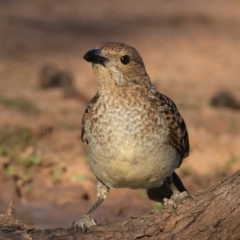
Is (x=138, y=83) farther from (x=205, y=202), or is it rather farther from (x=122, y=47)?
(x=205, y=202)

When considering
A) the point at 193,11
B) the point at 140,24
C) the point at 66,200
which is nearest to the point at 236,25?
the point at 193,11

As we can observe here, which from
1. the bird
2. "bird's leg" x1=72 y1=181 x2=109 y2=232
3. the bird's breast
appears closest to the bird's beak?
the bird

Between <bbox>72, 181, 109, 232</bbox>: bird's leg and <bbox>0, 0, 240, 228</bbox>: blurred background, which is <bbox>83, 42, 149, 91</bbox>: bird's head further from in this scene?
<bbox>0, 0, 240, 228</bbox>: blurred background

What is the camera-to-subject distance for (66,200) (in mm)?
8922

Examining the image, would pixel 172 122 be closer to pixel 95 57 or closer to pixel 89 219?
pixel 95 57

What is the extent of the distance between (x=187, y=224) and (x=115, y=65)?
1.34 m

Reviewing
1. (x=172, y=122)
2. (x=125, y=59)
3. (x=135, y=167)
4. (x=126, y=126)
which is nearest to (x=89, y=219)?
(x=135, y=167)

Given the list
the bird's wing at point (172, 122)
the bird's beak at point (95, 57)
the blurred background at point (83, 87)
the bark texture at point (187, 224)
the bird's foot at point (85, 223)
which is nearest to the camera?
the bark texture at point (187, 224)

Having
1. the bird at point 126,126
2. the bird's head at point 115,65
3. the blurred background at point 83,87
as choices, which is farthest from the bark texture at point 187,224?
the blurred background at point 83,87

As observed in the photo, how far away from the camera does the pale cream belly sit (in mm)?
5809

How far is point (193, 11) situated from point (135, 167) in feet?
44.6

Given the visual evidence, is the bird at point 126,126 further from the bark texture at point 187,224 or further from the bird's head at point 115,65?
the bark texture at point 187,224

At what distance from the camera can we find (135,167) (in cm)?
585

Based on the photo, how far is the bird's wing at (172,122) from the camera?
6.15 metres
